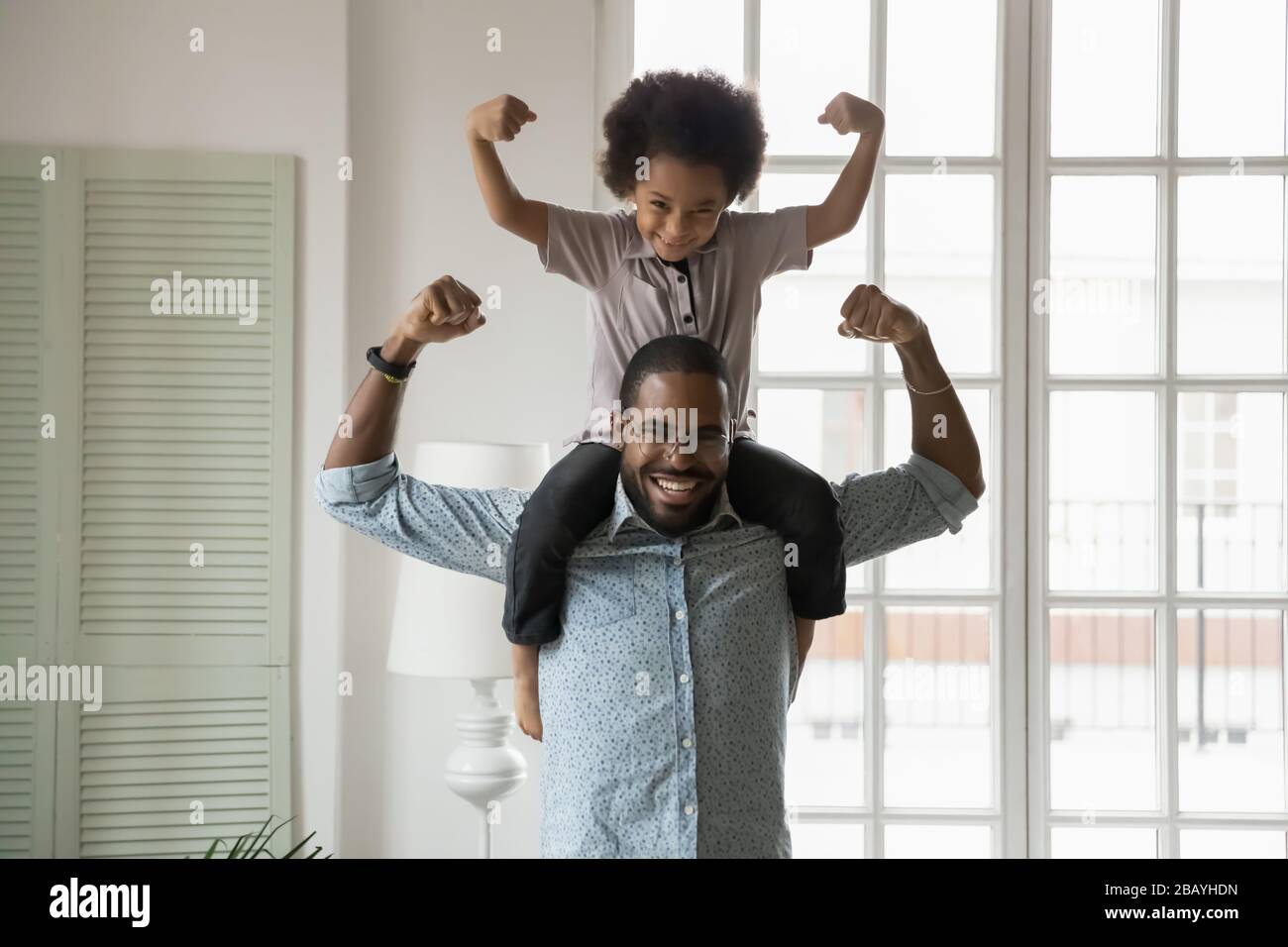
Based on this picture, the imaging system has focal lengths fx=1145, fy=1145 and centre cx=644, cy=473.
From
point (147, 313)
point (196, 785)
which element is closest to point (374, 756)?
point (196, 785)

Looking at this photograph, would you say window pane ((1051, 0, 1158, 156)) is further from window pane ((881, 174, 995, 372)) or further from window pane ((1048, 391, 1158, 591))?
window pane ((1048, 391, 1158, 591))

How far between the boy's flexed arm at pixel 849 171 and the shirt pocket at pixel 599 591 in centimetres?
56

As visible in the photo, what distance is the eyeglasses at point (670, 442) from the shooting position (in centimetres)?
132

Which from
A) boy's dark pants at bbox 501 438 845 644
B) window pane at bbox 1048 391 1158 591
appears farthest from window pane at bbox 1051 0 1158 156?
boy's dark pants at bbox 501 438 845 644

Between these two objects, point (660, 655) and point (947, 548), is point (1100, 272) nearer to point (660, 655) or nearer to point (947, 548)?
point (947, 548)

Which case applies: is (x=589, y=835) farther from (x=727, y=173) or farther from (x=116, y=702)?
(x=116, y=702)

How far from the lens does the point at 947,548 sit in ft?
8.68

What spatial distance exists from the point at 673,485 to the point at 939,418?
A: 0.39 meters

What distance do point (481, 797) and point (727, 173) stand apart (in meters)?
1.37

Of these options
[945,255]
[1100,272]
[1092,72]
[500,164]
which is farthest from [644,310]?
[1092,72]

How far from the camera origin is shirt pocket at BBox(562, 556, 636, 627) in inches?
55.0

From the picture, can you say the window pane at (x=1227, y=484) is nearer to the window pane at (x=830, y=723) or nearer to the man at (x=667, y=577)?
the window pane at (x=830, y=723)

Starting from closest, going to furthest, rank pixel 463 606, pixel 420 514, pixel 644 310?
pixel 420 514, pixel 644 310, pixel 463 606

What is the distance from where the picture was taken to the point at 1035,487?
8.56 ft
